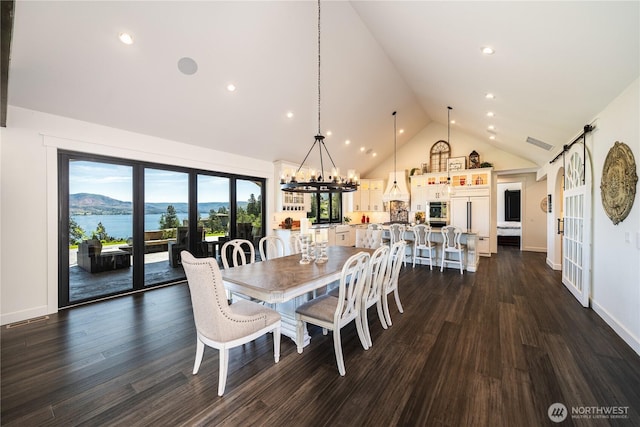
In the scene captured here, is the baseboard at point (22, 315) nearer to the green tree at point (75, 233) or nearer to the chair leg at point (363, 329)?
the green tree at point (75, 233)

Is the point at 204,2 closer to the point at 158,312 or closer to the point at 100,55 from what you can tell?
the point at 100,55

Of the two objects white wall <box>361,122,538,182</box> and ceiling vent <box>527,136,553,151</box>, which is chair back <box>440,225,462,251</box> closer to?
ceiling vent <box>527,136,553,151</box>

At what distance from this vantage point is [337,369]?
2326mm

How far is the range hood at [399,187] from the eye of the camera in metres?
8.93

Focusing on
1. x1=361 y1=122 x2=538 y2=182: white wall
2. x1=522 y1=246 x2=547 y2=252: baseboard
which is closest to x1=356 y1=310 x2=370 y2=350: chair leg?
x1=361 y1=122 x2=538 y2=182: white wall

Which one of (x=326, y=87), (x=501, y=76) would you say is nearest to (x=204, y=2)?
(x=326, y=87)

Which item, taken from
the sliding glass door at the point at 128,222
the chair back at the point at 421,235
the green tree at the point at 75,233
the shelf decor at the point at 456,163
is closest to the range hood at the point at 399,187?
the shelf decor at the point at 456,163

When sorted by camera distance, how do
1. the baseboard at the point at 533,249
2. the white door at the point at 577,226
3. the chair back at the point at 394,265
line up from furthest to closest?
the baseboard at the point at 533,249 < the white door at the point at 577,226 < the chair back at the point at 394,265

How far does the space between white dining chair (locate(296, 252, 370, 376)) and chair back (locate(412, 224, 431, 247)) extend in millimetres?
4072

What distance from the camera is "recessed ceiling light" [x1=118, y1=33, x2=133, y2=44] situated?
2.98m

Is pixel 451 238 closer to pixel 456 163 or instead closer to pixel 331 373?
pixel 456 163

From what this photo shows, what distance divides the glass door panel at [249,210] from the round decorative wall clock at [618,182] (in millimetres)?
6101

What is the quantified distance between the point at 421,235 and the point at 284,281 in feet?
16.0

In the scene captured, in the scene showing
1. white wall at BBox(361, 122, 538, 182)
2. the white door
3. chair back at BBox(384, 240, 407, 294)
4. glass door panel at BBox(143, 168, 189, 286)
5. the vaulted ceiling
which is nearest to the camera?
the vaulted ceiling
